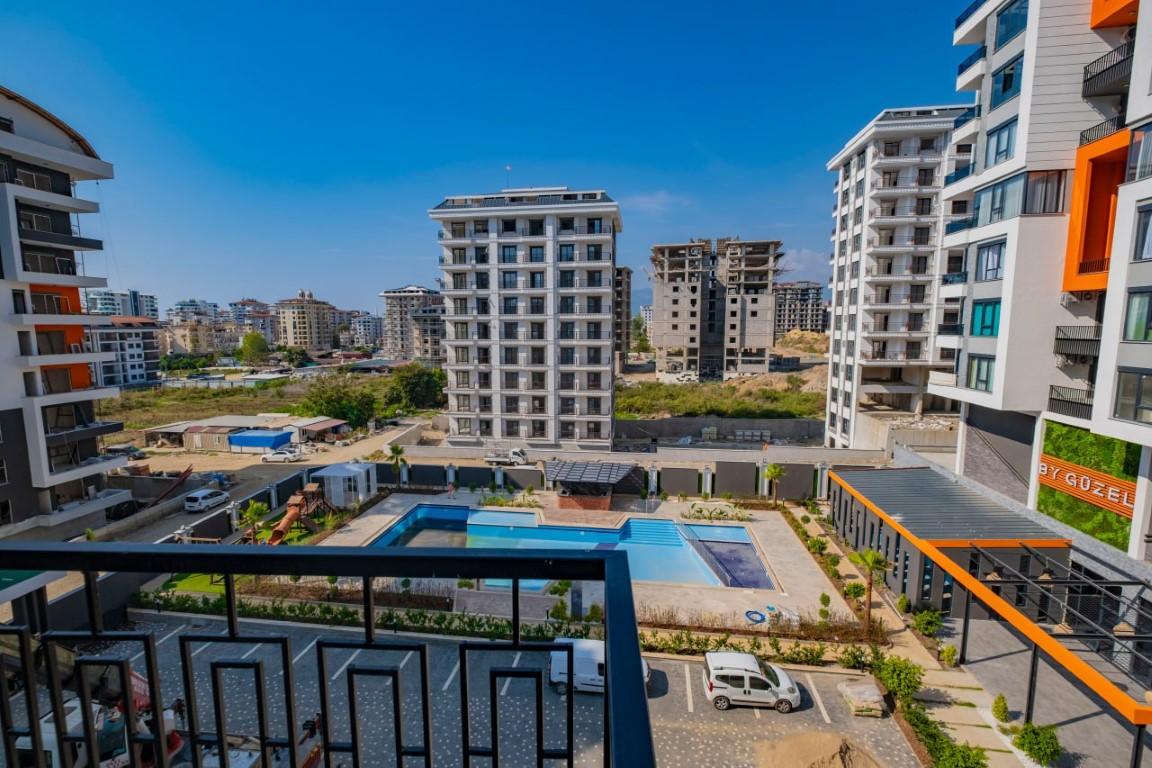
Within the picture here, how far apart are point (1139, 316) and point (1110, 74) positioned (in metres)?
5.46

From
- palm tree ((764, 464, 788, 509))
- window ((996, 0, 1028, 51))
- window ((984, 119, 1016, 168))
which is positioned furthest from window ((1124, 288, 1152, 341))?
palm tree ((764, 464, 788, 509))

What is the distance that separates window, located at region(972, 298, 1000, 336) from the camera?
1340 centimetres

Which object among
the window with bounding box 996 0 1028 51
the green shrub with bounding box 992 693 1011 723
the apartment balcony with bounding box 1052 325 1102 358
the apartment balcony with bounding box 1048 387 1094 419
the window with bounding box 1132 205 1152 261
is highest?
the window with bounding box 996 0 1028 51

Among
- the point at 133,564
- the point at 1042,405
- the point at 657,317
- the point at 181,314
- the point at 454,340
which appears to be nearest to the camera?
the point at 133,564

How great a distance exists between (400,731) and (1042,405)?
15804mm

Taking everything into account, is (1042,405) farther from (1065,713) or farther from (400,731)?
(400,731)

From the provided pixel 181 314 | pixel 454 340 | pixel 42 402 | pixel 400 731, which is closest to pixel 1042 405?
pixel 400 731

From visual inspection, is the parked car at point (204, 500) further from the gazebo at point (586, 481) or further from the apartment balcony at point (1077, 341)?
the apartment balcony at point (1077, 341)

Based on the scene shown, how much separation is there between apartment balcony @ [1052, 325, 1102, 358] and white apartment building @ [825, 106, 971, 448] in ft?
39.5

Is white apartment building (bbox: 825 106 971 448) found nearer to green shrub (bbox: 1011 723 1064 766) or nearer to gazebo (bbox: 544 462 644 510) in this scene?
gazebo (bbox: 544 462 644 510)

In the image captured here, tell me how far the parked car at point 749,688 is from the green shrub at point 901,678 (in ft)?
5.27

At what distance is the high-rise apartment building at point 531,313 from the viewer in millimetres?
25734

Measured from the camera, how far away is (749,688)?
31.8ft

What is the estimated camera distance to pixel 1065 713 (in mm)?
9695
